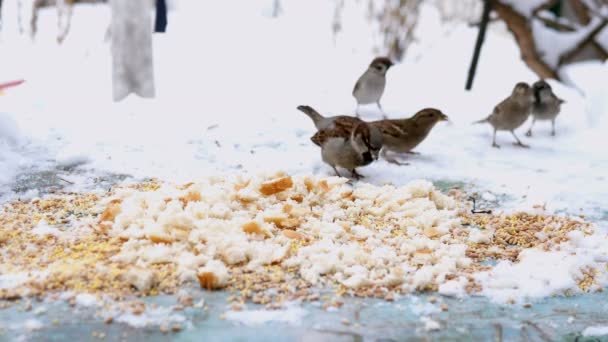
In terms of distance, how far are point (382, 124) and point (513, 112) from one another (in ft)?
3.67

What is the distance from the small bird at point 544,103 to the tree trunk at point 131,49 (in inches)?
111

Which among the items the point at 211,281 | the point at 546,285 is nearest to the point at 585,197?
the point at 546,285

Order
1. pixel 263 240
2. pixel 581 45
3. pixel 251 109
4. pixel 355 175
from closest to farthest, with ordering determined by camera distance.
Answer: pixel 263 240 < pixel 355 175 < pixel 251 109 < pixel 581 45

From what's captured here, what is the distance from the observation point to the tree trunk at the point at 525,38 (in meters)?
7.88

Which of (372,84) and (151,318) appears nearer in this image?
(151,318)

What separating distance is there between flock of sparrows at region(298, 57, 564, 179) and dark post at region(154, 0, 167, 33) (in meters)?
1.61

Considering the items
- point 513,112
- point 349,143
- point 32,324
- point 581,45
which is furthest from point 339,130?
point 581,45

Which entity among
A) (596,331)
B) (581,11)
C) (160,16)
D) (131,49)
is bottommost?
(596,331)

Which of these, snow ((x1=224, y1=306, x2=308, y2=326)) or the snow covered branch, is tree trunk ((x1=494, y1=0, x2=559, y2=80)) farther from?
snow ((x1=224, y1=306, x2=308, y2=326))

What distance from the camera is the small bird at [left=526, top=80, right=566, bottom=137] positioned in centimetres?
572

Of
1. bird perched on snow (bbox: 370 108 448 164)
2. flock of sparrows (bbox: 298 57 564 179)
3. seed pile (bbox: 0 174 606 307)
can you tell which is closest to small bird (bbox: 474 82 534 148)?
flock of sparrows (bbox: 298 57 564 179)

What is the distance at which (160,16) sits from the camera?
6168 millimetres

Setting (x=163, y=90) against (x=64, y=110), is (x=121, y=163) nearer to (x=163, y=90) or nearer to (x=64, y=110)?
(x=64, y=110)

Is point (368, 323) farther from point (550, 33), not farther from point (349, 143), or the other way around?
point (550, 33)
